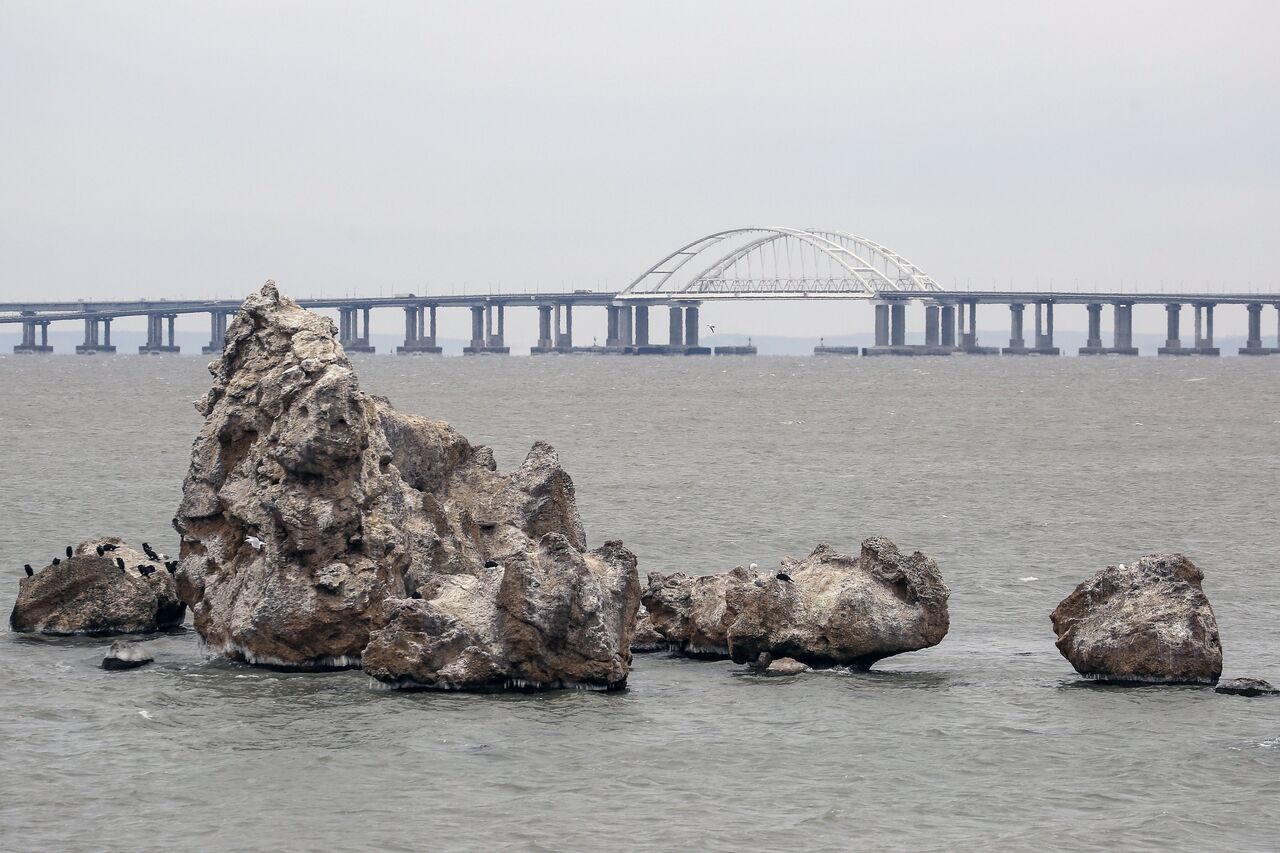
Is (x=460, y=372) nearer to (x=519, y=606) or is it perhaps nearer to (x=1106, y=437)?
(x=1106, y=437)

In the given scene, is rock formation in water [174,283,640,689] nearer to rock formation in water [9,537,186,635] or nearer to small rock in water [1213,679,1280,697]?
rock formation in water [9,537,186,635]

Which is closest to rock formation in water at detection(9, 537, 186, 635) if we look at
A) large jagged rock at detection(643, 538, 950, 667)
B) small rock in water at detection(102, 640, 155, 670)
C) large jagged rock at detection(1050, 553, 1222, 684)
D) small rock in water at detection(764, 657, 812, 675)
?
small rock in water at detection(102, 640, 155, 670)

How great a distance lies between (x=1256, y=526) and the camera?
1592 inches

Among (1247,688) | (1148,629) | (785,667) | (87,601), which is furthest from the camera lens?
(87,601)

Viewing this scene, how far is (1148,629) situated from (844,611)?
143 inches

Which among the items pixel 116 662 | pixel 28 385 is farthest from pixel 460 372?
pixel 116 662

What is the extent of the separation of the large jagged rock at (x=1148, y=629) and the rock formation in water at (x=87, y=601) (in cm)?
1236

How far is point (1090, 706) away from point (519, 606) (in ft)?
21.8

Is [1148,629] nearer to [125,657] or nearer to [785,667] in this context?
[785,667]

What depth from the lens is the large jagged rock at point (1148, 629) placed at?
2203cm

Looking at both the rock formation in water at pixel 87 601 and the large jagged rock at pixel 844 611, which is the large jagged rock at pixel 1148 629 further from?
the rock formation in water at pixel 87 601

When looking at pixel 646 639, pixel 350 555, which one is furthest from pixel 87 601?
pixel 646 639

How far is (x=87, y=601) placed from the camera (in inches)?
1001

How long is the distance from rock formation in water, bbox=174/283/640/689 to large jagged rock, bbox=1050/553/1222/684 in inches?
222
